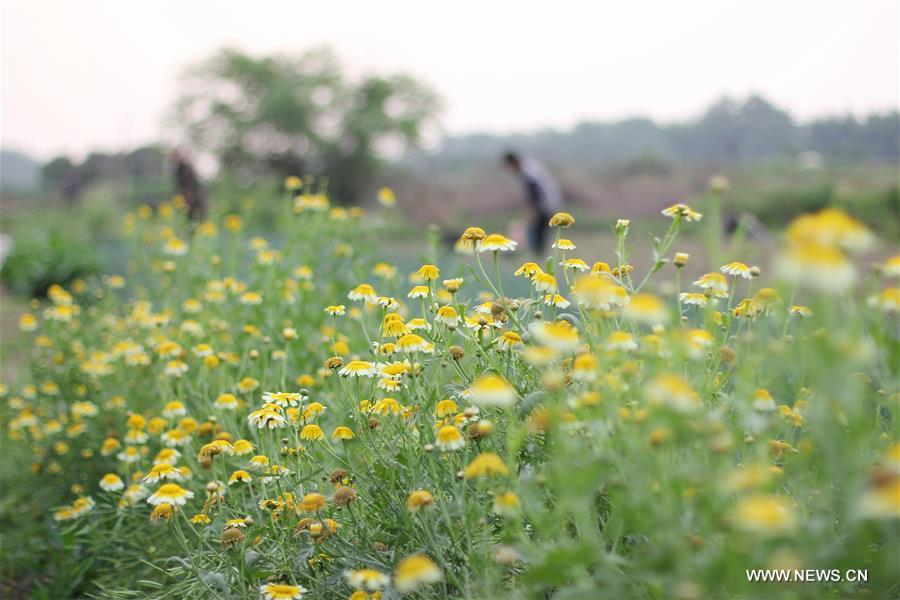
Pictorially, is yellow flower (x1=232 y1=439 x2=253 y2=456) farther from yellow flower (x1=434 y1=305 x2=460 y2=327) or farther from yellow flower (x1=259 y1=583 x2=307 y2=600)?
yellow flower (x1=434 y1=305 x2=460 y2=327)

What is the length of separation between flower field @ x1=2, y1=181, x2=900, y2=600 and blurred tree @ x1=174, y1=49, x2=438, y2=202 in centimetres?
2254

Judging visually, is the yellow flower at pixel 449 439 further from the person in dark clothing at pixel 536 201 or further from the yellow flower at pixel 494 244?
the person in dark clothing at pixel 536 201

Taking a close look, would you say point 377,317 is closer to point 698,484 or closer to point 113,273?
point 698,484

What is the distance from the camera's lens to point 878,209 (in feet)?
47.4

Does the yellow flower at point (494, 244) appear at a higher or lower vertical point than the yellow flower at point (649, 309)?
lower

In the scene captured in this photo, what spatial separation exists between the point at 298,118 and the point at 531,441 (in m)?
24.8

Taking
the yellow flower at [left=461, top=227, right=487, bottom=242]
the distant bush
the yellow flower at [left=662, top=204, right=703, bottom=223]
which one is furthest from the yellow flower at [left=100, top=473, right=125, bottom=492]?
the distant bush

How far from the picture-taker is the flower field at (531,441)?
3.44 feet

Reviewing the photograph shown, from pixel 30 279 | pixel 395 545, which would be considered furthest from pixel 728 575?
pixel 30 279

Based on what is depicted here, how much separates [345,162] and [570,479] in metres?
25.4

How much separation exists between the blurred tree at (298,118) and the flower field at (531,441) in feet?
73.9

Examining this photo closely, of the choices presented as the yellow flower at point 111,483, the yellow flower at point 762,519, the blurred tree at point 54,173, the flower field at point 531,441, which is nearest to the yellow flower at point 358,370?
the flower field at point 531,441

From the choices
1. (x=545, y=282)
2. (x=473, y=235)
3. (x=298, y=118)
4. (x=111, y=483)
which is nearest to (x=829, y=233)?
(x=545, y=282)

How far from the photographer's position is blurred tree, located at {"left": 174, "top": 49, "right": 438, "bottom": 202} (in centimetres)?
2528
